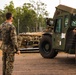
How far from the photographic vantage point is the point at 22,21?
5344 centimetres

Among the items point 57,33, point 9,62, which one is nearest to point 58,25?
point 57,33

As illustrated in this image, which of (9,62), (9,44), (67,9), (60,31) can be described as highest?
(67,9)

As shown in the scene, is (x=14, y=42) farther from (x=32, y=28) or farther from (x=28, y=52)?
(x=32, y=28)

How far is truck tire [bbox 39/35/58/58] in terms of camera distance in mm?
17359

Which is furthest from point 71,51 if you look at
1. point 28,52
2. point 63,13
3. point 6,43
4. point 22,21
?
point 22,21

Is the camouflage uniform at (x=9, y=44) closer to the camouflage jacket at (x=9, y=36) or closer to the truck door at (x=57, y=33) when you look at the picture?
the camouflage jacket at (x=9, y=36)

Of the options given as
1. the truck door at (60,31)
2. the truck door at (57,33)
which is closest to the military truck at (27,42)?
the truck door at (57,33)

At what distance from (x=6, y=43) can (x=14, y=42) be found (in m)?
0.27

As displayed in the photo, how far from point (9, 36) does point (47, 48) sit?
9114 mm

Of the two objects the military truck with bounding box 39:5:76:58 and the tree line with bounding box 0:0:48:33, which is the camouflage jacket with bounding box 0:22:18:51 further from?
Result: the tree line with bounding box 0:0:48:33

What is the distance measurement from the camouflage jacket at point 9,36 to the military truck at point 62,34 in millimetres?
5771

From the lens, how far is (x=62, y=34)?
1524 cm

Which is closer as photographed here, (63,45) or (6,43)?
(6,43)

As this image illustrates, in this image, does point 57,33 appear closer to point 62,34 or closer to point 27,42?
point 62,34
